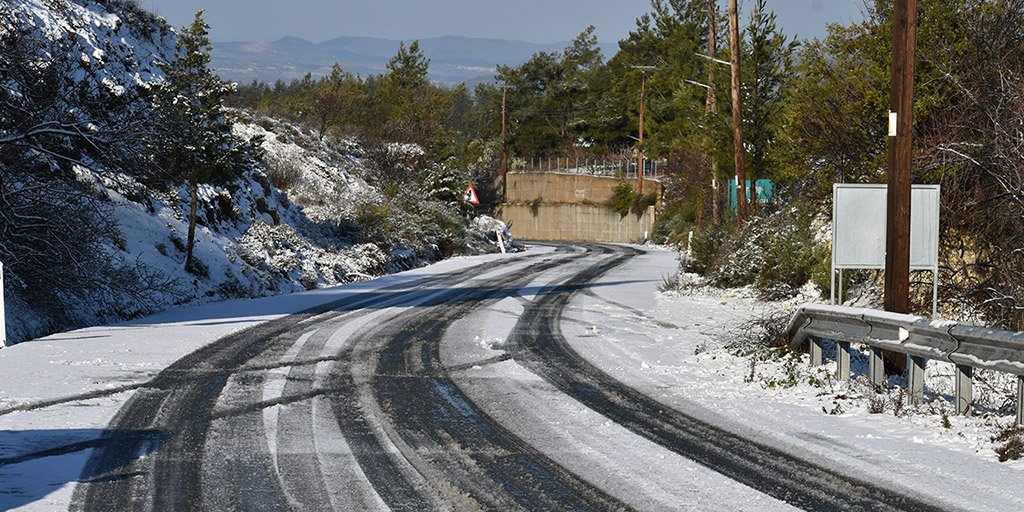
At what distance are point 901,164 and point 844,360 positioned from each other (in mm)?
2372

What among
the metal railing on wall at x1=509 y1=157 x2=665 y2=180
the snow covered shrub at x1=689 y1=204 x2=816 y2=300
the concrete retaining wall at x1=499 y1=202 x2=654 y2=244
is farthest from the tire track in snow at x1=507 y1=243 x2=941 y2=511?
the metal railing on wall at x1=509 y1=157 x2=665 y2=180

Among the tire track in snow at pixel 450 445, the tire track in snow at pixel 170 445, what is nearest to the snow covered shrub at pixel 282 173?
the tire track in snow at pixel 170 445

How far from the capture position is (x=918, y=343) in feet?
30.5

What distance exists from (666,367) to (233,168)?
13587 mm

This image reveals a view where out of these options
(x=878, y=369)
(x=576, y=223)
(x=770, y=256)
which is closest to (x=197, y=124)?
(x=770, y=256)

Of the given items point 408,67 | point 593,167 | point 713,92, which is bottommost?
point 593,167

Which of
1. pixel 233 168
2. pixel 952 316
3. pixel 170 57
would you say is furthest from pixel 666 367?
pixel 170 57

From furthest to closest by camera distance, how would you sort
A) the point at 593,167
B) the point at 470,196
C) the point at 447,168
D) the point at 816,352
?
the point at 593,167 → the point at 447,168 → the point at 470,196 → the point at 816,352

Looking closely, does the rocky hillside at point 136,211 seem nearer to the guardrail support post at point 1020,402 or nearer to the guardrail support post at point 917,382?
the guardrail support post at point 917,382

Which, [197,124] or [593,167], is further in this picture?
[593,167]

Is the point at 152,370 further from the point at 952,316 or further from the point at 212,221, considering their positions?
the point at 212,221

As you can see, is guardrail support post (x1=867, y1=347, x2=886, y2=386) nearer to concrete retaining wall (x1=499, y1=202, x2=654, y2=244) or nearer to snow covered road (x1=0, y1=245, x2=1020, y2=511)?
snow covered road (x1=0, y1=245, x2=1020, y2=511)

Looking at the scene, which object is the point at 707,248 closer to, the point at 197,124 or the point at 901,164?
the point at 197,124

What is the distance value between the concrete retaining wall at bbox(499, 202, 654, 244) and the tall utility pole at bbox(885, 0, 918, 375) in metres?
51.2
